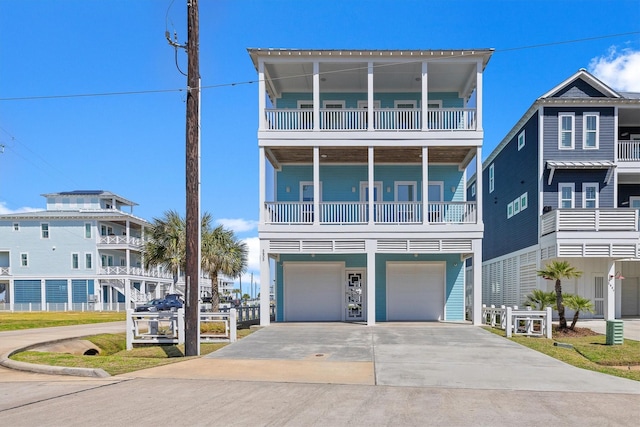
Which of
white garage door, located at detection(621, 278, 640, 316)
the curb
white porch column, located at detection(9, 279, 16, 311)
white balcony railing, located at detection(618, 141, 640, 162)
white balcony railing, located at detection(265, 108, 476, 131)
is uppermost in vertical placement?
white balcony railing, located at detection(265, 108, 476, 131)

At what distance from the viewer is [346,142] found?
62.1ft

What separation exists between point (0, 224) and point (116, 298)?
12723 millimetres

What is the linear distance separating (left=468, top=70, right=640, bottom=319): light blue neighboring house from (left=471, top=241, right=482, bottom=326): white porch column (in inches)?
215

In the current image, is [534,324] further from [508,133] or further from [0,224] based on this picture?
[0,224]

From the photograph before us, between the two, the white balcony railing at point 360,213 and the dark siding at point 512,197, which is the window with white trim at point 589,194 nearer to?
the dark siding at point 512,197

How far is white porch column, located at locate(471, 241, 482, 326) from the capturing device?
18109 mm

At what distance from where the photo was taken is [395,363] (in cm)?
1094

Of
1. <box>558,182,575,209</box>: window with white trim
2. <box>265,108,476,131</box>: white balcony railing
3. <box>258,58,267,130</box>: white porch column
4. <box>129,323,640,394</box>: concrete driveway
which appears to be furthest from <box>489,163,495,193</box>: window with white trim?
<box>258,58,267,130</box>: white porch column

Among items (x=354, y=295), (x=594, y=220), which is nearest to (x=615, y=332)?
(x=594, y=220)

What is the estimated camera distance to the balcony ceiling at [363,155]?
769 inches

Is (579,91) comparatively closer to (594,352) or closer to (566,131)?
(566,131)

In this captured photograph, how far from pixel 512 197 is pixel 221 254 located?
16.8 m

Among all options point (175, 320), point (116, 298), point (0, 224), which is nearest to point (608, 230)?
point (175, 320)

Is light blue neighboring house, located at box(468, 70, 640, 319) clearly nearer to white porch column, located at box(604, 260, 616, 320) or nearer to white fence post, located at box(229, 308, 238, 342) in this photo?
white porch column, located at box(604, 260, 616, 320)
